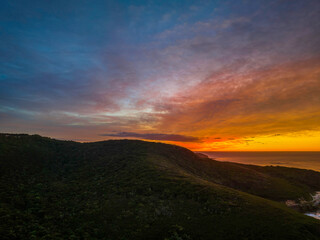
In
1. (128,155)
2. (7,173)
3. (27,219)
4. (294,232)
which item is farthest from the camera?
(128,155)

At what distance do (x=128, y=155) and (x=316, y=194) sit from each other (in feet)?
176

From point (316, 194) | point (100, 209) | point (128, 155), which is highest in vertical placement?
point (128, 155)

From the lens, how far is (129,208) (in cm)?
2133

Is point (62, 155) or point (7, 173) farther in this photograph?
point (62, 155)

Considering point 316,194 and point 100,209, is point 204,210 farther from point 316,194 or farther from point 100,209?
point 316,194

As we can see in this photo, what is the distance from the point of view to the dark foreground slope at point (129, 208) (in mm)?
15281

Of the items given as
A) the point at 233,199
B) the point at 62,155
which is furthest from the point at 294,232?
the point at 62,155

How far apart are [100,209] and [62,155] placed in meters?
37.5

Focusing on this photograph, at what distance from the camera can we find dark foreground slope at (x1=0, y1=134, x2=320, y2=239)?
50.1ft

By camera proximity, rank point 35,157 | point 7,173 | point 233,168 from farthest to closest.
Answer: point 233,168 < point 35,157 < point 7,173

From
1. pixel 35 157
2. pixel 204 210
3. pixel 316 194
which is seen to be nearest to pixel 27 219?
pixel 204 210

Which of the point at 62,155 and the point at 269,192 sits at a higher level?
the point at 62,155

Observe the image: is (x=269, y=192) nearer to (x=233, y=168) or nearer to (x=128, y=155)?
(x=233, y=168)

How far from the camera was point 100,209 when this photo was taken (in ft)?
70.5
